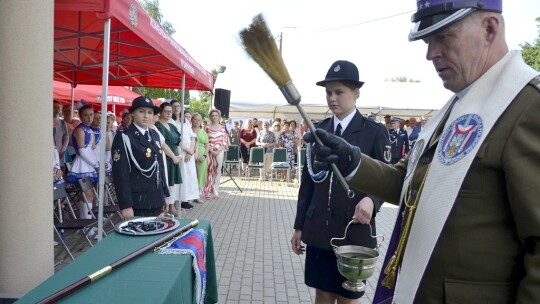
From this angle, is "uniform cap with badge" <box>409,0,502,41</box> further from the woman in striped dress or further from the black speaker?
the black speaker

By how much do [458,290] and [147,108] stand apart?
4.01m

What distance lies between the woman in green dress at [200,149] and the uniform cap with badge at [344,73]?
6.71 meters

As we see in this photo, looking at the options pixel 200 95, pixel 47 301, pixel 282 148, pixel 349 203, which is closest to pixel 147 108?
pixel 349 203

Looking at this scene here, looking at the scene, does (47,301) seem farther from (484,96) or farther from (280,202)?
(280,202)

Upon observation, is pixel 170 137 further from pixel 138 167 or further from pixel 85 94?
pixel 85 94

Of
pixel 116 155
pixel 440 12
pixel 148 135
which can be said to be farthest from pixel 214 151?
pixel 440 12

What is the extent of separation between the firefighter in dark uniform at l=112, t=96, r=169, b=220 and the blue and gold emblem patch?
11.4 feet

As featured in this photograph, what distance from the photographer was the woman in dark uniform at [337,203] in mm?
2658

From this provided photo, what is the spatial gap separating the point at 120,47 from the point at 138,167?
3.49m

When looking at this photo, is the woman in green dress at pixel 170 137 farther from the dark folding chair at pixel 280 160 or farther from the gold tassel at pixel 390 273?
the dark folding chair at pixel 280 160

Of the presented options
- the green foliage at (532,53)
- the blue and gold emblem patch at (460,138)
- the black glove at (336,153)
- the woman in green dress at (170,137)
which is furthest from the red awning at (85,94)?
the green foliage at (532,53)

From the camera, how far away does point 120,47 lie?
6906 mm

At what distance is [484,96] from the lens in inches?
49.8

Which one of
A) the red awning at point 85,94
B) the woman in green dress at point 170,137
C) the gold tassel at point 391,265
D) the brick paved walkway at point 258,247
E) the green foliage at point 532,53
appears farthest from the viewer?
the green foliage at point 532,53
